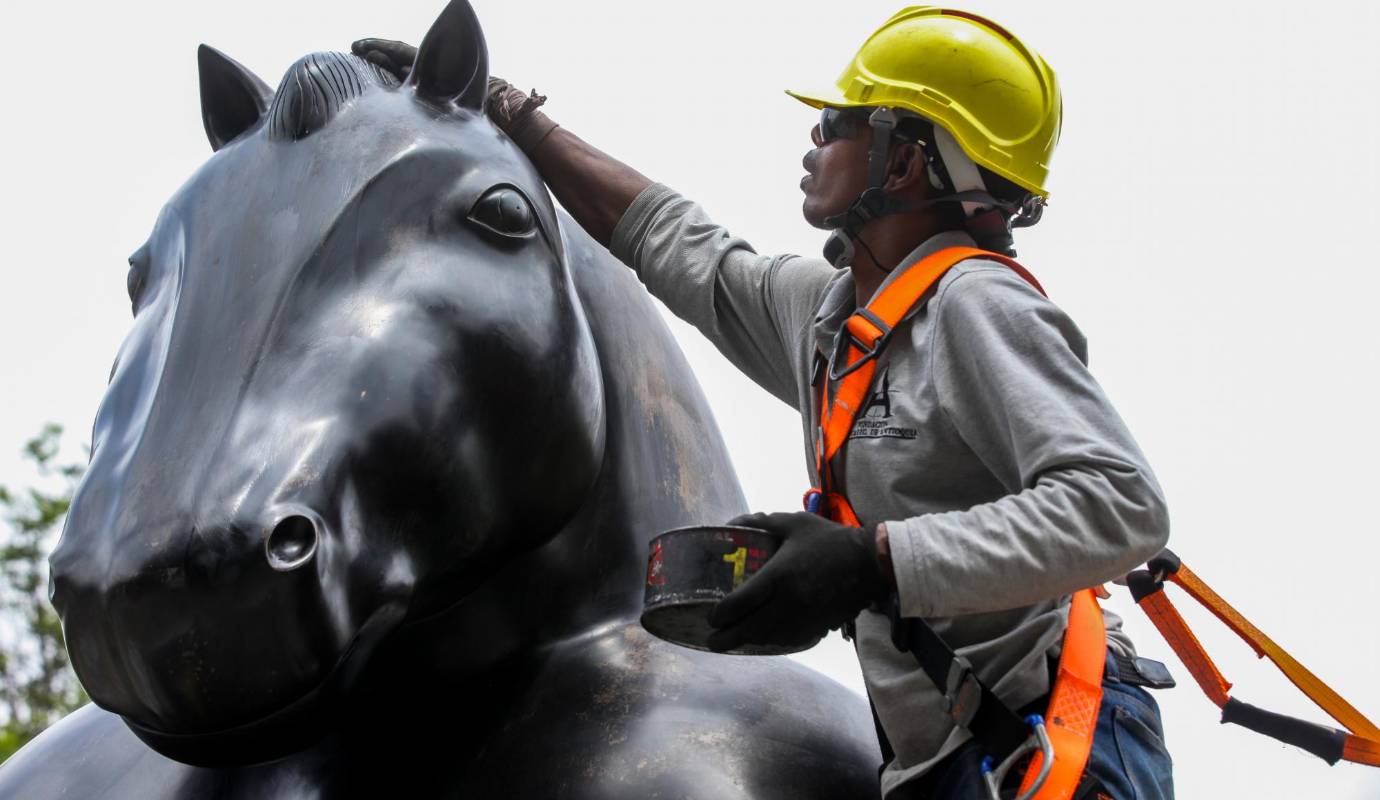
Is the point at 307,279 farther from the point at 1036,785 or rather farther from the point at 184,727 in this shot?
the point at 1036,785

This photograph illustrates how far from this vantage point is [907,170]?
3.02 metres

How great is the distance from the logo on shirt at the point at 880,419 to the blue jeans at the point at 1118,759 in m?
0.51

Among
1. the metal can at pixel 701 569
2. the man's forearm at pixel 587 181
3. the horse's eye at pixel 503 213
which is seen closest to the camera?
the metal can at pixel 701 569

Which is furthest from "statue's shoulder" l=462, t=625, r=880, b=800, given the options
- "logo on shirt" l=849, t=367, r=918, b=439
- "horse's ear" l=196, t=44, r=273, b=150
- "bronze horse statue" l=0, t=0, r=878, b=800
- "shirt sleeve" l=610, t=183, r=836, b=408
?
"horse's ear" l=196, t=44, r=273, b=150

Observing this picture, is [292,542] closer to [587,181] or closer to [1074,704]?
[1074,704]

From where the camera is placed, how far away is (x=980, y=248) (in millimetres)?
3037

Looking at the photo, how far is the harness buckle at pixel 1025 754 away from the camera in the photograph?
236cm

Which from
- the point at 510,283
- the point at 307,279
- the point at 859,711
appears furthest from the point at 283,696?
the point at 859,711

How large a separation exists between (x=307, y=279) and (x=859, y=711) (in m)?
1.33

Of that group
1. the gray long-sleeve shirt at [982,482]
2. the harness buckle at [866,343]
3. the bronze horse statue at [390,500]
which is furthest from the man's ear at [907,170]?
the bronze horse statue at [390,500]

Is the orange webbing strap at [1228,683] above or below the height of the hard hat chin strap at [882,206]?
below

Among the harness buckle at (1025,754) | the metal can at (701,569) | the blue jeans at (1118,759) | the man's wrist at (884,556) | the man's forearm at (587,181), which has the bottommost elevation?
the blue jeans at (1118,759)

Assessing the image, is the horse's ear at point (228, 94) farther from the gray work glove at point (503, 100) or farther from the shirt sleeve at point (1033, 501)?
the shirt sleeve at point (1033, 501)

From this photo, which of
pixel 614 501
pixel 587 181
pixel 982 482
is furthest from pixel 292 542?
pixel 587 181
